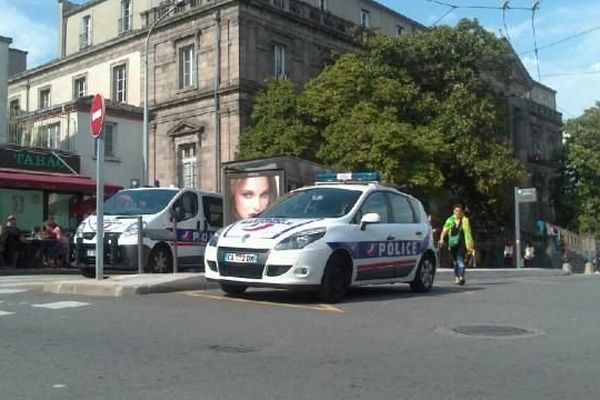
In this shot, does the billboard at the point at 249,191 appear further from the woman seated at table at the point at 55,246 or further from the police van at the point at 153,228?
the woman seated at table at the point at 55,246

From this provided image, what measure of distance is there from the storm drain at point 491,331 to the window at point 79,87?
37.6 meters

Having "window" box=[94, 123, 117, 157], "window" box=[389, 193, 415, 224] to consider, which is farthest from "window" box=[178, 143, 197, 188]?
"window" box=[389, 193, 415, 224]

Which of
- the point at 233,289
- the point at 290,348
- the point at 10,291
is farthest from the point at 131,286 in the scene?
the point at 290,348

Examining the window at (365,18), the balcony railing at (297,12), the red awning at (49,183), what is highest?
the window at (365,18)

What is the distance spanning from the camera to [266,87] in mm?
35812

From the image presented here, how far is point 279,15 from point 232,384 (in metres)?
32.6

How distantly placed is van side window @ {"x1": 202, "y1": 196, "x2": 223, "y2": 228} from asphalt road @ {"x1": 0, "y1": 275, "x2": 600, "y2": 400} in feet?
21.2

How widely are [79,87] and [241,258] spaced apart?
3587 cm

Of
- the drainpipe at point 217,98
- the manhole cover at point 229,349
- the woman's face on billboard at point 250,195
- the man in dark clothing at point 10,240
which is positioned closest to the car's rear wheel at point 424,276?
the woman's face on billboard at point 250,195

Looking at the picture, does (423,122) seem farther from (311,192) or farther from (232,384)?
(232,384)

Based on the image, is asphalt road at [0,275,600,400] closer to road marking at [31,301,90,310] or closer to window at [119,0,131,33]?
road marking at [31,301,90,310]

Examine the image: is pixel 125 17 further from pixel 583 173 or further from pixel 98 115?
pixel 583 173

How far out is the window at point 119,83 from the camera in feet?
134

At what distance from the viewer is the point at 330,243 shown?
35.0 feet
